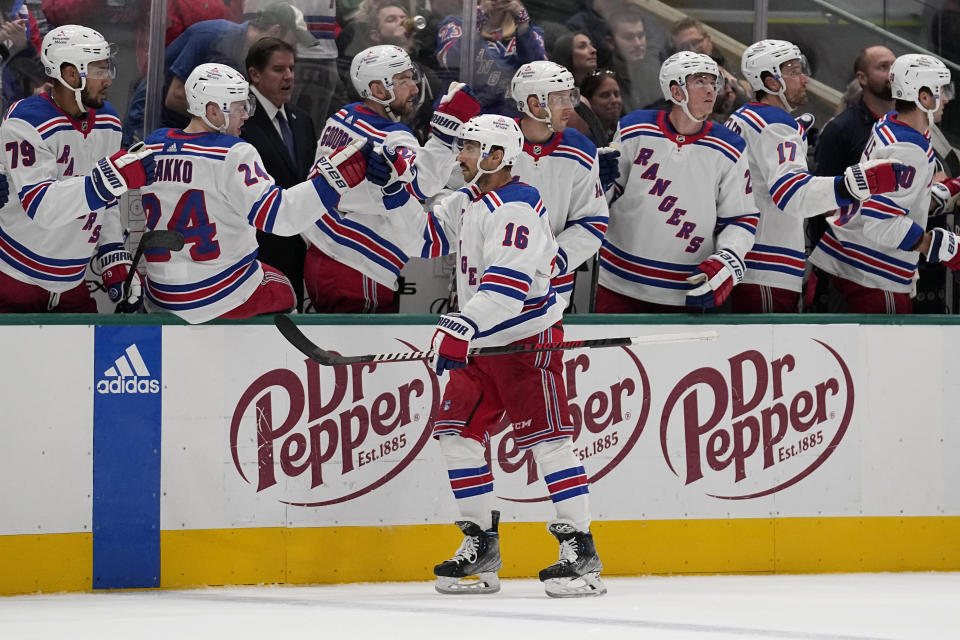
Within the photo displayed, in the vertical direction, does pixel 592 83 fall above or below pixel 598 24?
below

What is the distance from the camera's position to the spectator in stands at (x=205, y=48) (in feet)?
15.4

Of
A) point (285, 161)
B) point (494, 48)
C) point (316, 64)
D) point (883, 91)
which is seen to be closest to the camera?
point (285, 161)

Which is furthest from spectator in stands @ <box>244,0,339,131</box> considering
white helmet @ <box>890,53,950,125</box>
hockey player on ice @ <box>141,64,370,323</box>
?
white helmet @ <box>890,53,950,125</box>

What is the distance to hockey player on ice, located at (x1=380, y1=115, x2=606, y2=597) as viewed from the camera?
3.89 meters

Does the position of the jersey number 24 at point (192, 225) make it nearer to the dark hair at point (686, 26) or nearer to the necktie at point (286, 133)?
the necktie at point (286, 133)

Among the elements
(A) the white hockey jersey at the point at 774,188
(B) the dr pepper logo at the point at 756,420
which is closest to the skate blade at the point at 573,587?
(B) the dr pepper logo at the point at 756,420

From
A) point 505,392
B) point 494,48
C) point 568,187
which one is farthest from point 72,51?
point 505,392

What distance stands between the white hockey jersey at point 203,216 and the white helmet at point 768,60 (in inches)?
67.7

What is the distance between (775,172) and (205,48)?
6.53 feet

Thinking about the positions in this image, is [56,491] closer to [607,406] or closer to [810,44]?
[607,406]

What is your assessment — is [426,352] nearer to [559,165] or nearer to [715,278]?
[559,165]

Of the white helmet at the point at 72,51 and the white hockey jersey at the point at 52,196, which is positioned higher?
the white helmet at the point at 72,51

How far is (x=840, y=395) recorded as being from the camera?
4.57 metres

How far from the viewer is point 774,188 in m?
4.75
